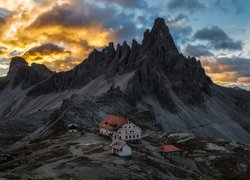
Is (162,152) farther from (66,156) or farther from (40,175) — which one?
(40,175)

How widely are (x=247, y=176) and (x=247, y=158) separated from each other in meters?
19.8

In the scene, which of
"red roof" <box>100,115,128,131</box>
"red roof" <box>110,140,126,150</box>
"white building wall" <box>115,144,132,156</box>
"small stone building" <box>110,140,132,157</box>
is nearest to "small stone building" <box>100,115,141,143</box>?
"red roof" <box>100,115,128,131</box>

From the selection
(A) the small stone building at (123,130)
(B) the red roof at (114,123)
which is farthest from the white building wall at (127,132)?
(B) the red roof at (114,123)

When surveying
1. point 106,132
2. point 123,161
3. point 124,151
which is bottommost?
point 123,161

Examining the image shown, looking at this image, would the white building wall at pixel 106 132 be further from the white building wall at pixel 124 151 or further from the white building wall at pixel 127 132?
the white building wall at pixel 124 151

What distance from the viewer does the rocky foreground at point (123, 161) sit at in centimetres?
7712

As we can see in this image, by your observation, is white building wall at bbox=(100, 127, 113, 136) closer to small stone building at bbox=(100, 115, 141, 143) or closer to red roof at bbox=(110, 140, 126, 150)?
small stone building at bbox=(100, 115, 141, 143)

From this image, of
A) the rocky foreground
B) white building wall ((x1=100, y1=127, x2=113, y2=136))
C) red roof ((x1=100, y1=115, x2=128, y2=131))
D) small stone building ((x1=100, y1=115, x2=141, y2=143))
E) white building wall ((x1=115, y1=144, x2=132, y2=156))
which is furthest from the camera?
white building wall ((x1=100, y1=127, x2=113, y2=136))

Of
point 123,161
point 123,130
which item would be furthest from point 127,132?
point 123,161

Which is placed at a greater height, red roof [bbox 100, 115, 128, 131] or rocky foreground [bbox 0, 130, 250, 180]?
red roof [bbox 100, 115, 128, 131]

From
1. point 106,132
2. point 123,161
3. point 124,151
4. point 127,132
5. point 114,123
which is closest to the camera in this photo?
point 123,161

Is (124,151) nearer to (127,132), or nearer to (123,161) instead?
(123,161)

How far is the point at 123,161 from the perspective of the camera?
9062cm

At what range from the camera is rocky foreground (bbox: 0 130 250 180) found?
253ft
